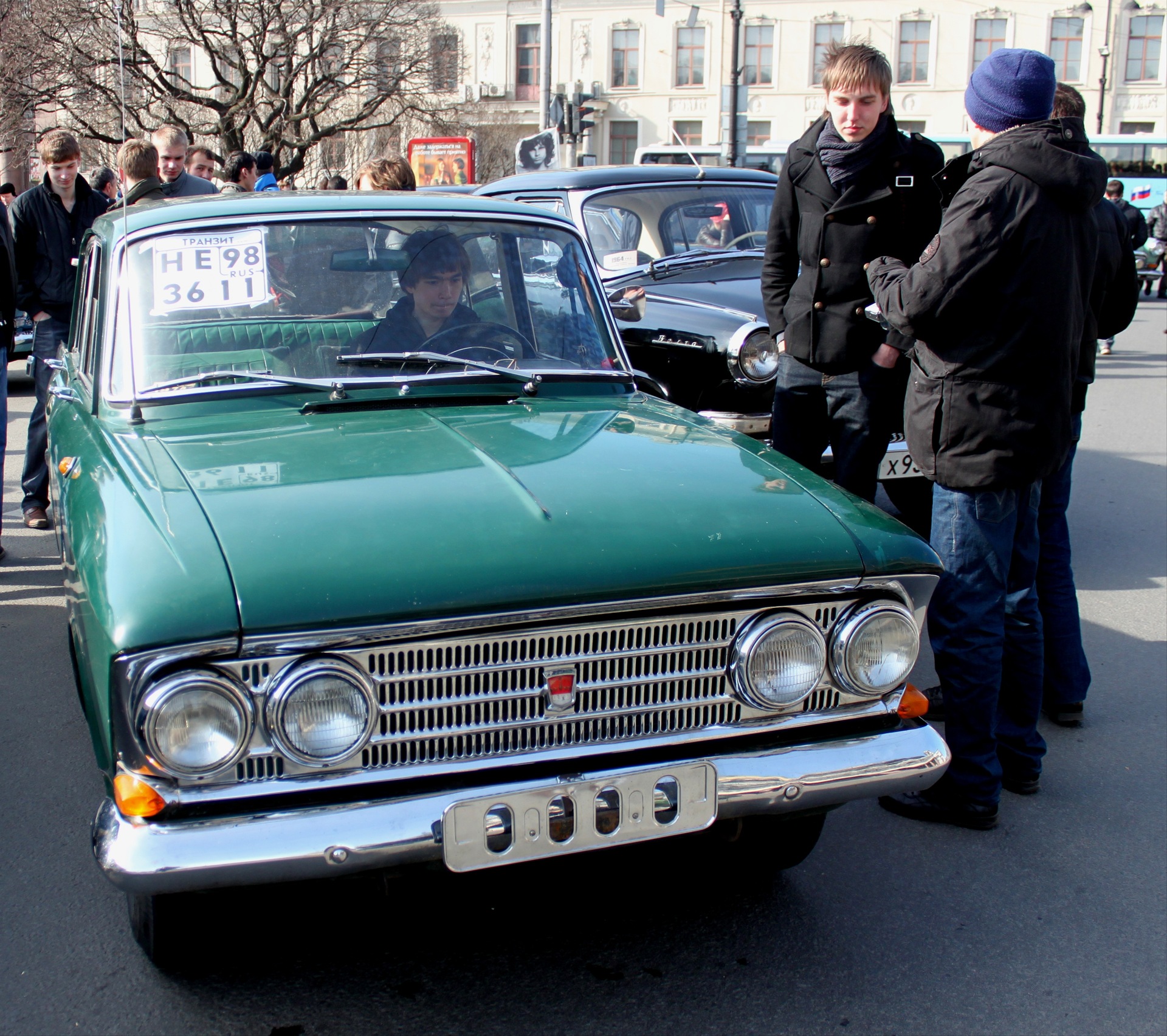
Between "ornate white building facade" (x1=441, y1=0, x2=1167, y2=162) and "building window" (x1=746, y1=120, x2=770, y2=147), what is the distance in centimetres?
9

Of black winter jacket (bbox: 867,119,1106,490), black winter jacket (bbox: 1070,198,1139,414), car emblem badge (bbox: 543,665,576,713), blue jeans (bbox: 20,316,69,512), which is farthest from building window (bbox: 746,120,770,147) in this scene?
car emblem badge (bbox: 543,665,576,713)

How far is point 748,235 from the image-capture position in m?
7.72

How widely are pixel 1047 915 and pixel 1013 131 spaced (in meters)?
2.04

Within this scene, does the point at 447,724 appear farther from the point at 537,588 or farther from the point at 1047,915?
the point at 1047,915

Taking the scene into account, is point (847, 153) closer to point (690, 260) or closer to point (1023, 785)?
point (1023, 785)

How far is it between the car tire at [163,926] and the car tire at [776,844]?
1198 mm

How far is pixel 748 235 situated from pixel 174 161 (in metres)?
3.64

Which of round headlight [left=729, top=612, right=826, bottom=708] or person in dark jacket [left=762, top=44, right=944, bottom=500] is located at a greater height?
person in dark jacket [left=762, top=44, right=944, bottom=500]

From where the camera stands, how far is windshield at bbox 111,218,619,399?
335 cm

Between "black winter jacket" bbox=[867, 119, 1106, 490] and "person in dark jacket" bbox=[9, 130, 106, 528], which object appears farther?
"person in dark jacket" bbox=[9, 130, 106, 528]

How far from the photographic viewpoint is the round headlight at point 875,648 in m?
2.66

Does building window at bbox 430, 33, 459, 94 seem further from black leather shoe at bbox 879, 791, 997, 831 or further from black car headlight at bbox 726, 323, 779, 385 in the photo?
black leather shoe at bbox 879, 791, 997, 831

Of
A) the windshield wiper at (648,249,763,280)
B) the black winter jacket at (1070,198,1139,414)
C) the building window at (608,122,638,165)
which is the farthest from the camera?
the building window at (608,122,638,165)

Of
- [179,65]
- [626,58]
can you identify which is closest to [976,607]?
[179,65]
